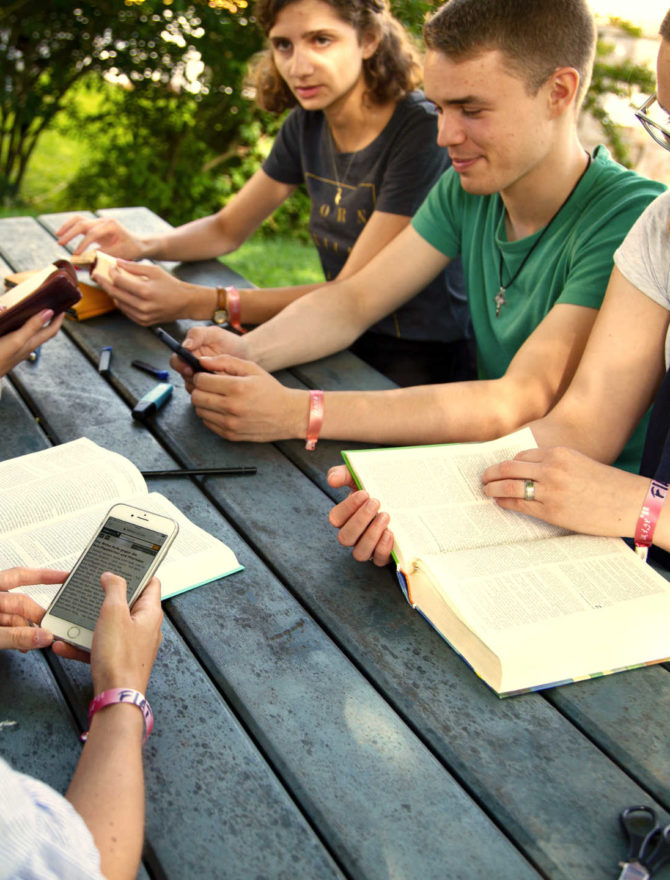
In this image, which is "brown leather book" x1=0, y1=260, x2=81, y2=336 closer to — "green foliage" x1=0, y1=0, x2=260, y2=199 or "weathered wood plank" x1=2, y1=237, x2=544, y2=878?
"weathered wood plank" x1=2, y1=237, x2=544, y2=878

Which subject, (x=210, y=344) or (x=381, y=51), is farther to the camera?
(x=381, y=51)

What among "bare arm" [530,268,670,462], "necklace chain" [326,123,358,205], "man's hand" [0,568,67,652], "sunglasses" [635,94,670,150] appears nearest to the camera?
"man's hand" [0,568,67,652]

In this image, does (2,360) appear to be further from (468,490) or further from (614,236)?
(614,236)

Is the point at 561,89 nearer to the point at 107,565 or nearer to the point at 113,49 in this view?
the point at 107,565

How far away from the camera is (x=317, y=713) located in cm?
103

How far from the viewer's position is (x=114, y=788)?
0.84 m

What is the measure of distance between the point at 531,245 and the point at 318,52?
0.86 m

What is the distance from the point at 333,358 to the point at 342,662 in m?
1.05

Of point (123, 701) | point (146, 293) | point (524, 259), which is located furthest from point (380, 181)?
point (123, 701)

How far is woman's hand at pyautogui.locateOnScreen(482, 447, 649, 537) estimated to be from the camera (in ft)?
4.29

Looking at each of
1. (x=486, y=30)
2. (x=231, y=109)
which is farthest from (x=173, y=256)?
(x=231, y=109)

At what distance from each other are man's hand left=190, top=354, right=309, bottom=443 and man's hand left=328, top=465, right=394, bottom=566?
382 mm

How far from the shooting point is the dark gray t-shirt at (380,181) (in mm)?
2324

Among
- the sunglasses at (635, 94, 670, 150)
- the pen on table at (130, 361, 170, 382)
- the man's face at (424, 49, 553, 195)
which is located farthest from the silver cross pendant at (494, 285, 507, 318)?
the pen on table at (130, 361, 170, 382)
